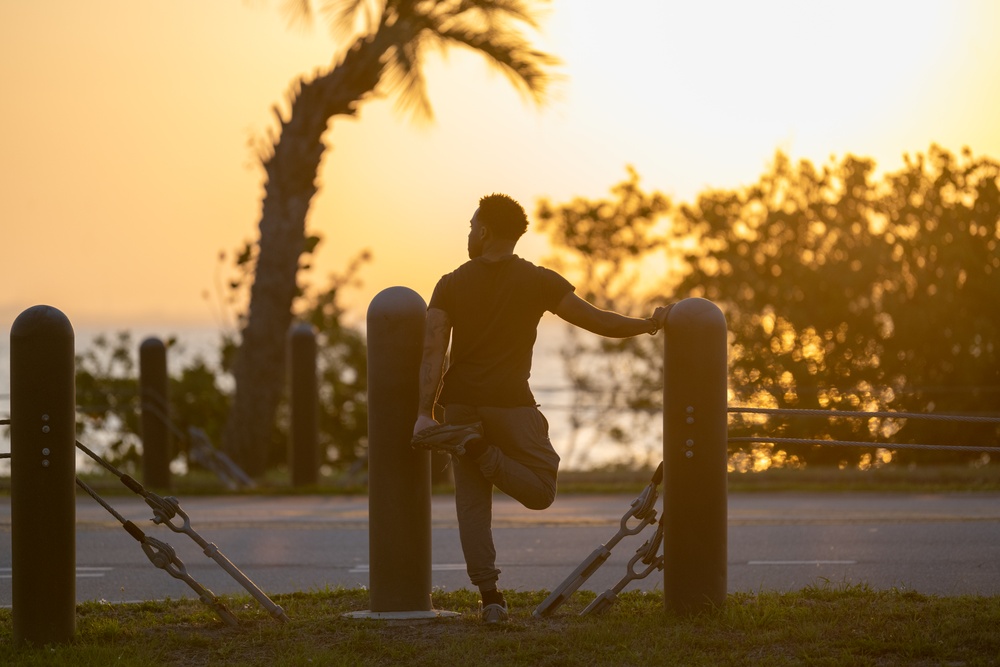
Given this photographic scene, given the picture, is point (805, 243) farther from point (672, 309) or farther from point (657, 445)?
point (672, 309)

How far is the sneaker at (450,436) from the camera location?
21.4 ft

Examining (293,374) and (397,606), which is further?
(293,374)

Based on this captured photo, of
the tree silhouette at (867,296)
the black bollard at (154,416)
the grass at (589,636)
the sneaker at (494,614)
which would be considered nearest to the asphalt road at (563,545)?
the grass at (589,636)

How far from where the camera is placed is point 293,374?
50.0ft

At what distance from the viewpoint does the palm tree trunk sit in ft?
57.3

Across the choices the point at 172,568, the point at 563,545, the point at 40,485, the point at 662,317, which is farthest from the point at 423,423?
the point at 563,545

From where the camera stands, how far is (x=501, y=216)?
681cm

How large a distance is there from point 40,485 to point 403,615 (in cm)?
181

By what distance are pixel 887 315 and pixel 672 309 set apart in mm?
14449

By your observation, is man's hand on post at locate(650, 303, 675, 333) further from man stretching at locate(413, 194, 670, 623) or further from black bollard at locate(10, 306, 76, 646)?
black bollard at locate(10, 306, 76, 646)

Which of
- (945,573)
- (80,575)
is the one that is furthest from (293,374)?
(945,573)

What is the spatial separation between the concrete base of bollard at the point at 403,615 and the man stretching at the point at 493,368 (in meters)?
0.28

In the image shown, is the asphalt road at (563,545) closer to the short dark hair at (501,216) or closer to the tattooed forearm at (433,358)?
the tattooed forearm at (433,358)

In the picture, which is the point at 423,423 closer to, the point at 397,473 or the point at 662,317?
the point at 397,473
